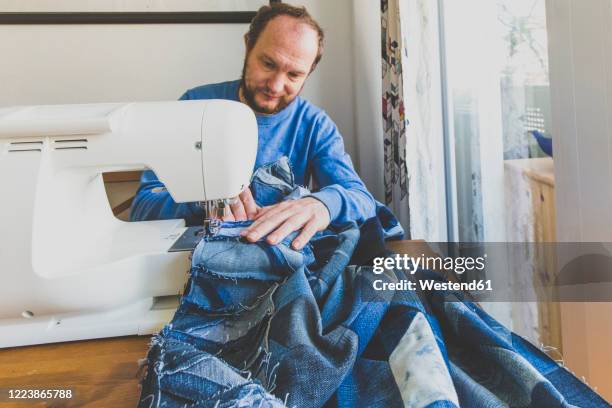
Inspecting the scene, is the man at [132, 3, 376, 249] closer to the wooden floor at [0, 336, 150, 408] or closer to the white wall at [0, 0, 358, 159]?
the wooden floor at [0, 336, 150, 408]

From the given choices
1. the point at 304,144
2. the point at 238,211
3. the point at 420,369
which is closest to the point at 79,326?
the point at 238,211

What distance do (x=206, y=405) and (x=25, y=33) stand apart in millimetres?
1883

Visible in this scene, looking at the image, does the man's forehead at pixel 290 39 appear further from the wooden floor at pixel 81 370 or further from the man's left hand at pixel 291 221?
the wooden floor at pixel 81 370

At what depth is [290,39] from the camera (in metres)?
1.14

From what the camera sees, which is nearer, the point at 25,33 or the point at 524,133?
the point at 524,133

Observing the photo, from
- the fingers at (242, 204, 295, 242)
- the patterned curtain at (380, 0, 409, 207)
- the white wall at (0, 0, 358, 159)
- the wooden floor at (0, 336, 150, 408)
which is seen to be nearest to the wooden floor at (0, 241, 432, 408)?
the wooden floor at (0, 336, 150, 408)

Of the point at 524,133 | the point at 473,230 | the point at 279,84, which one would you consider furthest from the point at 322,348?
the point at 473,230

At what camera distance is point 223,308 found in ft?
1.99

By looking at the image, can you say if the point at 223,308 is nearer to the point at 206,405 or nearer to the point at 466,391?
the point at 206,405

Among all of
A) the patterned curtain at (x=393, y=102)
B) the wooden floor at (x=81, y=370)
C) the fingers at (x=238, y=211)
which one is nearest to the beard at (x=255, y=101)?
the patterned curtain at (x=393, y=102)

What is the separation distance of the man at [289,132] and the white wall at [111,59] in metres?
Answer: 0.59

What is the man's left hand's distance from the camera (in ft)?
2.30

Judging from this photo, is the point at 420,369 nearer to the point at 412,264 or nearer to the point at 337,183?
the point at 412,264

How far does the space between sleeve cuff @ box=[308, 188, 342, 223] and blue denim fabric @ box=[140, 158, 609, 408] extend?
252 millimetres
